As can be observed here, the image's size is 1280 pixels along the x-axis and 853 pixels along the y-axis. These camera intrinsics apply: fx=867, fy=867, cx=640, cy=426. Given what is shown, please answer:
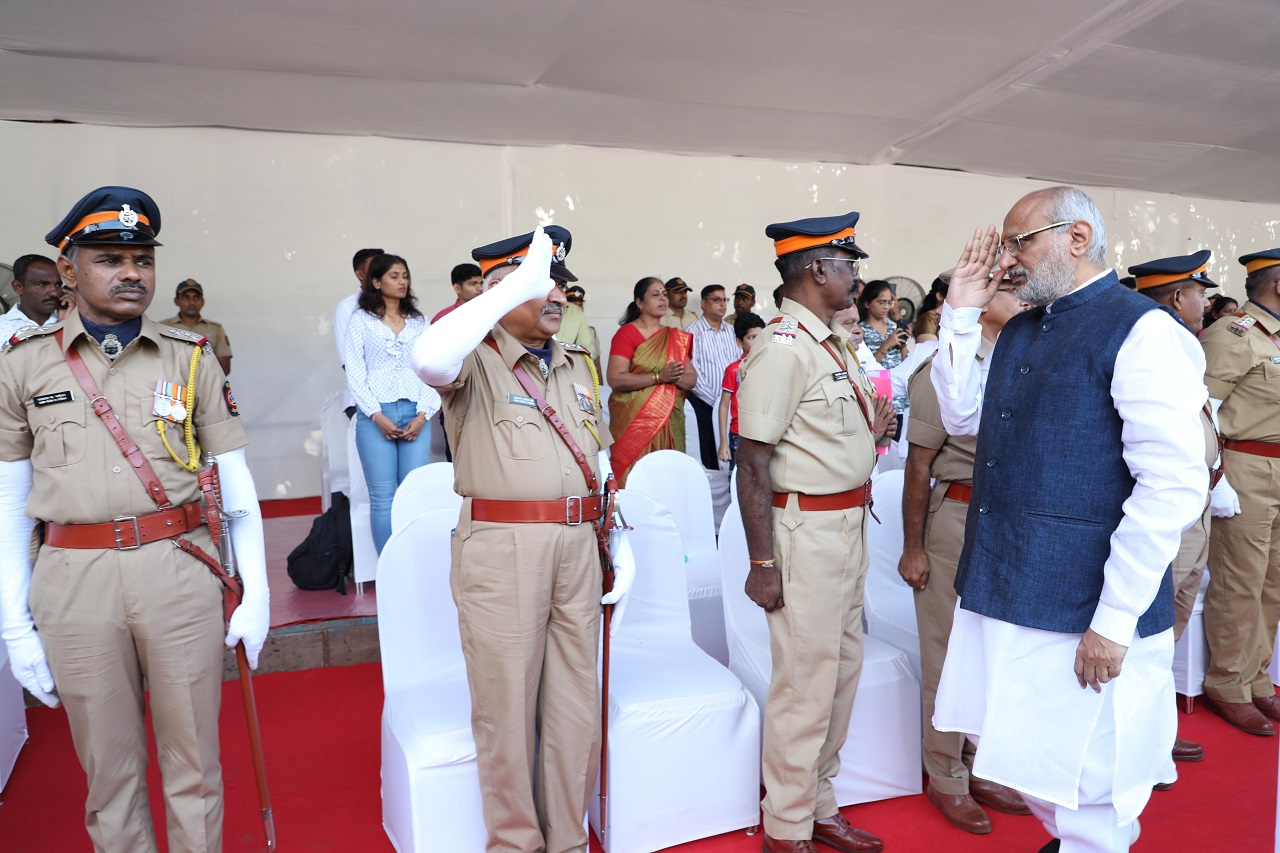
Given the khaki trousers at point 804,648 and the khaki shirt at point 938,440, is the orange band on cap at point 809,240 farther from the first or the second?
the khaki trousers at point 804,648

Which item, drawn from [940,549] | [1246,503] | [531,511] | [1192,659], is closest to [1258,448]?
[1246,503]

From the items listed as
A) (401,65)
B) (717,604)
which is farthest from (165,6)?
(717,604)

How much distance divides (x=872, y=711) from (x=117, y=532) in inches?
79.6

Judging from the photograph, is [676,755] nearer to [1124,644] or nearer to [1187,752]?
[1124,644]

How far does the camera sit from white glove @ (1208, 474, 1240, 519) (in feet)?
10.0

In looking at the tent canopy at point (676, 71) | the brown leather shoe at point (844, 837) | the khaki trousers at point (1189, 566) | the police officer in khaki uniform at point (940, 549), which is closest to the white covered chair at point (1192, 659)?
the khaki trousers at point (1189, 566)

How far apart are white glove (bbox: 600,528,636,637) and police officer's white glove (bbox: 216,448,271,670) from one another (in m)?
0.81

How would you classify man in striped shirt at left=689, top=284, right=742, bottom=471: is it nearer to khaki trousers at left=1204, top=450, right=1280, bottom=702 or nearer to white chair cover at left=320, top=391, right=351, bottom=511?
white chair cover at left=320, top=391, right=351, bottom=511

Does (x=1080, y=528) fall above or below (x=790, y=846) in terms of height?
above

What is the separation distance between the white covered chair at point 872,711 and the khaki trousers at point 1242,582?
1.48 m

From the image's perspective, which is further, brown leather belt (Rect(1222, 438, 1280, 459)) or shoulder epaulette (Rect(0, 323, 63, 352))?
brown leather belt (Rect(1222, 438, 1280, 459))

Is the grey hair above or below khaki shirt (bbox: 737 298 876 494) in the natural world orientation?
above

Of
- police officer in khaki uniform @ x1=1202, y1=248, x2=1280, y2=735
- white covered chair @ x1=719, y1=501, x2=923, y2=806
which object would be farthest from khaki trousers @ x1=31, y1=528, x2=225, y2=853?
police officer in khaki uniform @ x1=1202, y1=248, x2=1280, y2=735

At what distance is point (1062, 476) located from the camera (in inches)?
66.1
